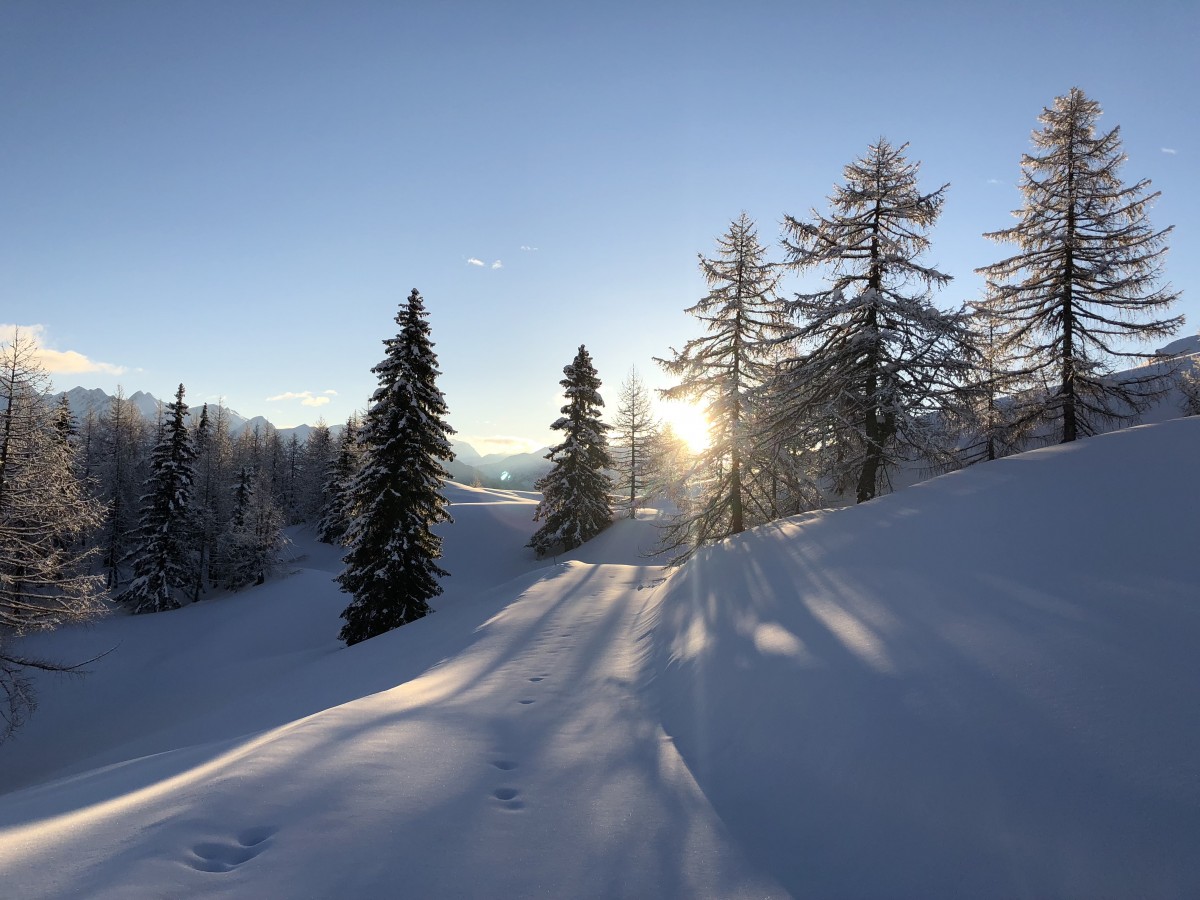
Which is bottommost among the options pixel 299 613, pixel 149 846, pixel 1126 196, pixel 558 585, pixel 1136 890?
pixel 299 613

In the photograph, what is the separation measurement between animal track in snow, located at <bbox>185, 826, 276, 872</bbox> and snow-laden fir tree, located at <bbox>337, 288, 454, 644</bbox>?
50.1 ft

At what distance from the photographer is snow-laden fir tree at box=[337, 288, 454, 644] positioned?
18.1 m

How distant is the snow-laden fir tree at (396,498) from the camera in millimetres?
18078

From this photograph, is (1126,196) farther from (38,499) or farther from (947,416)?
(38,499)

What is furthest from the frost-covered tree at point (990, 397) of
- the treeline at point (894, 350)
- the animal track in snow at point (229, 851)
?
the animal track in snow at point (229, 851)

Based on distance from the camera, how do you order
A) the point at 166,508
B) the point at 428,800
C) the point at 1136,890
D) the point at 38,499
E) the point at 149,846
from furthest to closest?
the point at 166,508, the point at 38,499, the point at 428,800, the point at 149,846, the point at 1136,890

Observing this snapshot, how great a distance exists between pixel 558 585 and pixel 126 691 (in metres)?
19.8

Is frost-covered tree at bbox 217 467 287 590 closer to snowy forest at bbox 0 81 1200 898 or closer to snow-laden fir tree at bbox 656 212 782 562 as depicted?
snowy forest at bbox 0 81 1200 898

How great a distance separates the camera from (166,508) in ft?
102

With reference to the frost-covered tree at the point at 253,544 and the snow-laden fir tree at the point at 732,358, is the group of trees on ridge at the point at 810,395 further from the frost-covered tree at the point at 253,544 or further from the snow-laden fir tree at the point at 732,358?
the frost-covered tree at the point at 253,544

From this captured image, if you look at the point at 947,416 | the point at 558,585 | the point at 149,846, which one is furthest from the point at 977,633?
the point at 558,585

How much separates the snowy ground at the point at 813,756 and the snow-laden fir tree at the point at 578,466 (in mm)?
23960

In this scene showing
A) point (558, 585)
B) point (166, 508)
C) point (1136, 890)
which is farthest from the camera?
point (166, 508)

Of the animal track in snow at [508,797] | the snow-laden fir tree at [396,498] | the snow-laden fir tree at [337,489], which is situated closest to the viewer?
the animal track in snow at [508,797]
